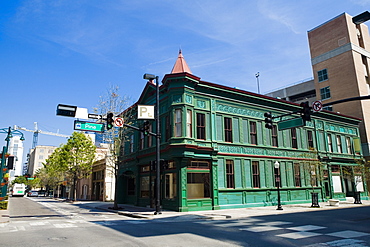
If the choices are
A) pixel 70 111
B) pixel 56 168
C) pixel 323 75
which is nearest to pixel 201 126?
pixel 70 111

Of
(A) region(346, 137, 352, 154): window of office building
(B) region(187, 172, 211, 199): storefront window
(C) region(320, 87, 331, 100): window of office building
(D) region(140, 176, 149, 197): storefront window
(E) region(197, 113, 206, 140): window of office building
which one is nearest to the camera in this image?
(B) region(187, 172, 211, 199): storefront window

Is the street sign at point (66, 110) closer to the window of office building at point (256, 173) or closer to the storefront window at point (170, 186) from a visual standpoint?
the storefront window at point (170, 186)

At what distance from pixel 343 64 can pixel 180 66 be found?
96.1 ft

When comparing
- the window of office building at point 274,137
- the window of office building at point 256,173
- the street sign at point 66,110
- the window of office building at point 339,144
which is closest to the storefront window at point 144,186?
the window of office building at point 256,173

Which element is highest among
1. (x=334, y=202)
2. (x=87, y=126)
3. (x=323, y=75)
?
(x=323, y=75)

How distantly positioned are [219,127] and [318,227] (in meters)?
13.1

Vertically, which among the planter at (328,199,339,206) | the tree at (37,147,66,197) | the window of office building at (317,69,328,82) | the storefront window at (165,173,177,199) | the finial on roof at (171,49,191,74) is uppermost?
the window of office building at (317,69,328,82)

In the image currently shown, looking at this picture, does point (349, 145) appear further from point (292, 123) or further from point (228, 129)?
point (292, 123)

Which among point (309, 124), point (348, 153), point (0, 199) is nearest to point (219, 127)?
point (309, 124)

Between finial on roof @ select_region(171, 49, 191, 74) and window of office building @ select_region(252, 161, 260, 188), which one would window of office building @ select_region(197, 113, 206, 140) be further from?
window of office building @ select_region(252, 161, 260, 188)

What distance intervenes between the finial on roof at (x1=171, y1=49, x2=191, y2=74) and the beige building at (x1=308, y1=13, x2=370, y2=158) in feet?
91.4

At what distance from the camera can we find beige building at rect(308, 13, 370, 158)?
40281 mm

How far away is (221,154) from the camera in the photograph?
2366 cm

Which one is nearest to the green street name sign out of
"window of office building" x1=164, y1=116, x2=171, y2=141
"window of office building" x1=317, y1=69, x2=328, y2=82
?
"window of office building" x1=164, y1=116, x2=171, y2=141
